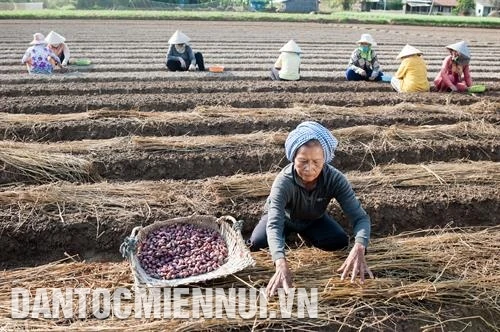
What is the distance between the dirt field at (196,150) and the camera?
3.91m

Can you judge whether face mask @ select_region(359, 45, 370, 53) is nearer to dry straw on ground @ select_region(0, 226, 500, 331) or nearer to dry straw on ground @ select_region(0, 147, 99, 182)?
dry straw on ground @ select_region(0, 147, 99, 182)

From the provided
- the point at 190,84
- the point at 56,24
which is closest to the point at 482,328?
the point at 190,84

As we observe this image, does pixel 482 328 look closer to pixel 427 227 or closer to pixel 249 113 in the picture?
pixel 427 227

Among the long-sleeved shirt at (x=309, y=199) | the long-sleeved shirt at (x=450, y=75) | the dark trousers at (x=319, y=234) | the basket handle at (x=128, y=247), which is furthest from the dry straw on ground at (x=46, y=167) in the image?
the long-sleeved shirt at (x=450, y=75)

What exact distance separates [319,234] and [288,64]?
227 inches

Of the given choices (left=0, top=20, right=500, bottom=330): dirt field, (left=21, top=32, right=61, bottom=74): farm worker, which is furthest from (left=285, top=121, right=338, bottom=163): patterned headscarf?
(left=21, top=32, right=61, bottom=74): farm worker

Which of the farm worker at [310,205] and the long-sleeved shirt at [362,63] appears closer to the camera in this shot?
the farm worker at [310,205]

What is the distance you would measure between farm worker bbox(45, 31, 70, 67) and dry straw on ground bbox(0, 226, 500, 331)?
7039 mm

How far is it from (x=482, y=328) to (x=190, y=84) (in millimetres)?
6140

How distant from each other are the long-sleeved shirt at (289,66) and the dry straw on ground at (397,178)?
4.23 metres

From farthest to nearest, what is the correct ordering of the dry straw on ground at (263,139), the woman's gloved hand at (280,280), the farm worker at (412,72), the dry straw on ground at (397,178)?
the farm worker at (412,72) < the dry straw on ground at (263,139) < the dry straw on ground at (397,178) < the woman's gloved hand at (280,280)

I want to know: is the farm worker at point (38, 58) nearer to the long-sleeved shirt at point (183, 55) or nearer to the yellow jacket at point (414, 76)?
the long-sleeved shirt at point (183, 55)

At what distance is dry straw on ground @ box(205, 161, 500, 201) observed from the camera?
14.0 ft

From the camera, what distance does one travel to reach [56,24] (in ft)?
70.3
